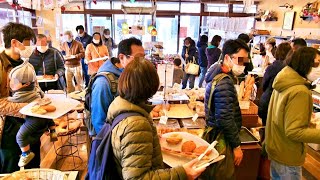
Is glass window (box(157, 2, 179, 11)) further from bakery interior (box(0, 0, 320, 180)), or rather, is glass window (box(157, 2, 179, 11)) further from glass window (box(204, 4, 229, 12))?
glass window (box(204, 4, 229, 12))

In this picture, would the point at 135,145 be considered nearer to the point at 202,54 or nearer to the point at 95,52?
the point at 95,52

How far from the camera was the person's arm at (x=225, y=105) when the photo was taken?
68.6 inches

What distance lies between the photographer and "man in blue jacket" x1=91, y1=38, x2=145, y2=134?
179 centimetres

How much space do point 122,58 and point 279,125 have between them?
131 centimetres

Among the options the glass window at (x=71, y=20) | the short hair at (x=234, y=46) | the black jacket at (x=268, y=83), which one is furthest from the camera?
the glass window at (x=71, y=20)

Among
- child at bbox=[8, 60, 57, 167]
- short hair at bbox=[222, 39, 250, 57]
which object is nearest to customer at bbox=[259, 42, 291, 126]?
short hair at bbox=[222, 39, 250, 57]

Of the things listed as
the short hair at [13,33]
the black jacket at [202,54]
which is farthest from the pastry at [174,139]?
the black jacket at [202,54]

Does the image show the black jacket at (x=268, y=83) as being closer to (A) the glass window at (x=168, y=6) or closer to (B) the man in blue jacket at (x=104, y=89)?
(B) the man in blue jacket at (x=104, y=89)

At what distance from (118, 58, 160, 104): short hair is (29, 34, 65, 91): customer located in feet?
10.00

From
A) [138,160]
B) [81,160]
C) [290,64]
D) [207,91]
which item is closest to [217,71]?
[207,91]

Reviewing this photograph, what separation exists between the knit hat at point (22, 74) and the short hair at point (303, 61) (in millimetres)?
2009

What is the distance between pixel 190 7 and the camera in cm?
862

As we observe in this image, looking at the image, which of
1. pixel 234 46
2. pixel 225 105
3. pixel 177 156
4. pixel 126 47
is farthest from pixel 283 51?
pixel 177 156

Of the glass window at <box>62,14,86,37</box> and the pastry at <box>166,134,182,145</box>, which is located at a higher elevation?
the glass window at <box>62,14,86,37</box>
